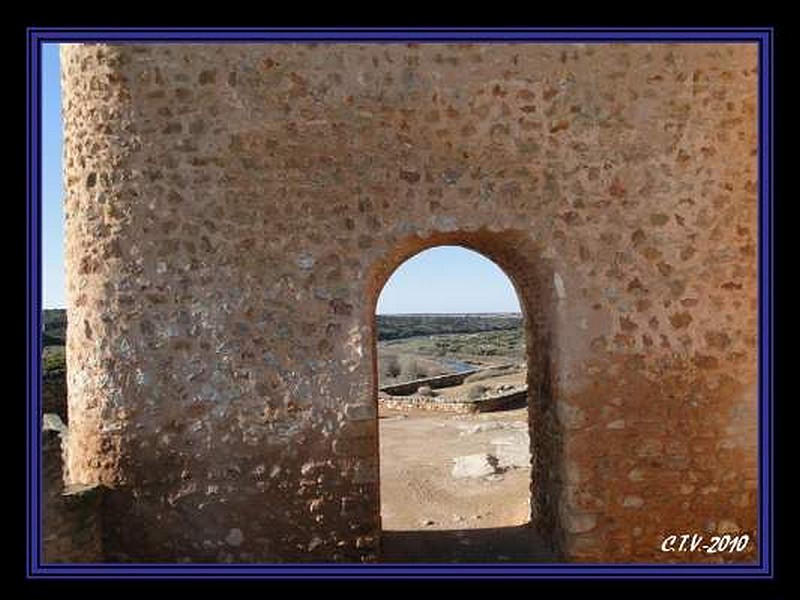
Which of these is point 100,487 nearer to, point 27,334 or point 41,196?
point 27,334

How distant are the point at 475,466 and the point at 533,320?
14.0 ft

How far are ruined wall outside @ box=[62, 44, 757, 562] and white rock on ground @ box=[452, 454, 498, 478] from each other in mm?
3995

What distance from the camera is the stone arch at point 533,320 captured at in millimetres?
5363

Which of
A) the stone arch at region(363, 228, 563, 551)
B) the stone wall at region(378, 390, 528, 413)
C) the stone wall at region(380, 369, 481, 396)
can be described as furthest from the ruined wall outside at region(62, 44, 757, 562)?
the stone wall at region(380, 369, 481, 396)

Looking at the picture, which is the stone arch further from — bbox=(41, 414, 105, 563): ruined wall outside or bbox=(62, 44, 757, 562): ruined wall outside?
bbox=(41, 414, 105, 563): ruined wall outside

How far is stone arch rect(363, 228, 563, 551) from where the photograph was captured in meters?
5.36

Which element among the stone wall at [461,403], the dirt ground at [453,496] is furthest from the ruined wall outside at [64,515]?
the stone wall at [461,403]

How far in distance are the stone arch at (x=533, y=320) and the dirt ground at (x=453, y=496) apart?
515mm

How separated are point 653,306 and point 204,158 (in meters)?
3.40

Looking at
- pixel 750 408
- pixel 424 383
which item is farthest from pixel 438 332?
pixel 750 408

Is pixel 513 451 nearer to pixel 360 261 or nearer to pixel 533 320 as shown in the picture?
pixel 533 320

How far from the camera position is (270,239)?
5.23 m

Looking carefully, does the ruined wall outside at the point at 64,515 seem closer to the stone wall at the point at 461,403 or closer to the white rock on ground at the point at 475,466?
the white rock on ground at the point at 475,466
